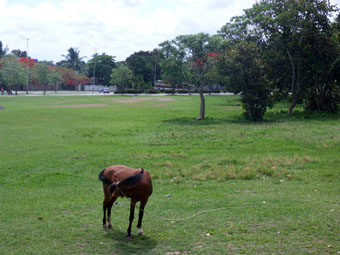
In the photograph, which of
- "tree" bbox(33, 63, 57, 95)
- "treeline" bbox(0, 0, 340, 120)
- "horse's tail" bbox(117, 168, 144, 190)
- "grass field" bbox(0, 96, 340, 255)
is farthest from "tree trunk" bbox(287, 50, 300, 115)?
"tree" bbox(33, 63, 57, 95)

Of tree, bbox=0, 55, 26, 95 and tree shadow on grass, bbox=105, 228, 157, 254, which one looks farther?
tree, bbox=0, 55, 26, 95

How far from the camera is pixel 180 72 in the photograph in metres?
30.1

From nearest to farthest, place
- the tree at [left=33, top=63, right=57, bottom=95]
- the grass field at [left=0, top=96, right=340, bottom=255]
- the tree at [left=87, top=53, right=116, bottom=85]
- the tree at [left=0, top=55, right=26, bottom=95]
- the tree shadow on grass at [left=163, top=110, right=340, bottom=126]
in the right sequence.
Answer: the grass field at [left=0, top=96, right=340, bottom=255], the tree shadow on grass at [left=163, top=110, right=340, bottom=126], the tree at [left=0, top=55, right=26, bottom=95], the tree at [left=33, top=63, right=57, bottom=95], the tree at [left=87, top=53, right=116, bottom=85]

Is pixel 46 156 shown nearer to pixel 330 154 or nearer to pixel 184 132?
pixel 184 132

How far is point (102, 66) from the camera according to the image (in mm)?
118875

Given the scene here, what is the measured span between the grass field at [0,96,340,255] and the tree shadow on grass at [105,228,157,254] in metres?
0.02

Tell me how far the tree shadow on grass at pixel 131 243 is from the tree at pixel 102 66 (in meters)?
114

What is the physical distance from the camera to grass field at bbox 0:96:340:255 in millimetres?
6430

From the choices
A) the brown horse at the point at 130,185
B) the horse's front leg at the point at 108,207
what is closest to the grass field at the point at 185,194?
the horse's front leg at the point at 108,207

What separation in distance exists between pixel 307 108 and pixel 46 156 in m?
25.4

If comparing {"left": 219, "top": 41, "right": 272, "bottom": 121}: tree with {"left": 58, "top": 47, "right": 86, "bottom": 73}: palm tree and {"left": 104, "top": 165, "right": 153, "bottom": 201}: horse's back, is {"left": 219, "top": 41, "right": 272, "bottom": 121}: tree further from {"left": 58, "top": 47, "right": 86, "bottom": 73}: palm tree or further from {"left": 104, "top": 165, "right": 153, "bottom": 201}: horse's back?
{"left": 58, "top": 47, "right": 86, "bottom": 73}: palm tree

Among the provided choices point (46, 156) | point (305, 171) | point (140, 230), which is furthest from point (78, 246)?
point (46, 156)

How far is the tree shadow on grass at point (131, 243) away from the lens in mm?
6133

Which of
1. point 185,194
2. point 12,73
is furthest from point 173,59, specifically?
point 12,73
